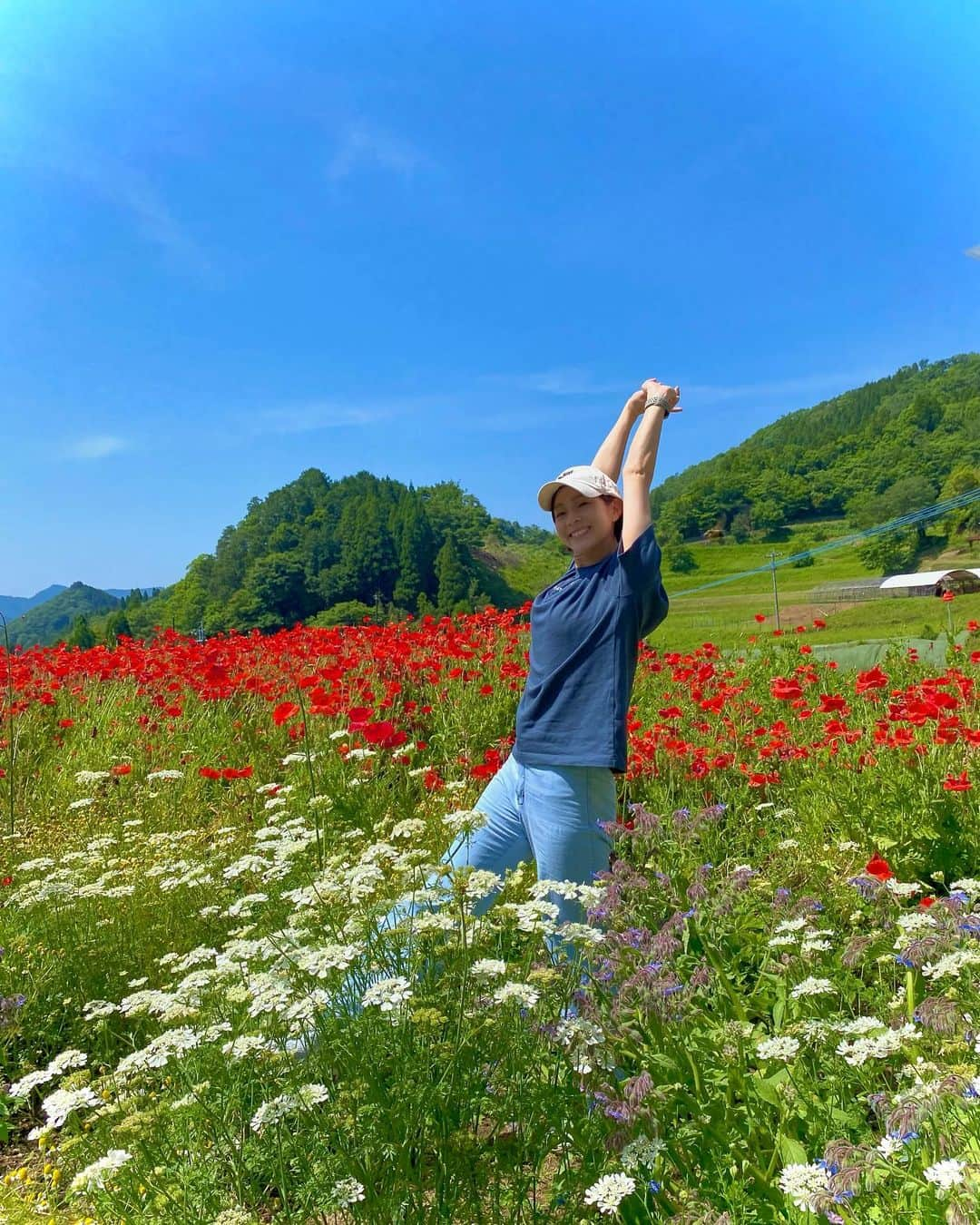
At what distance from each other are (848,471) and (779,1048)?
100 metres

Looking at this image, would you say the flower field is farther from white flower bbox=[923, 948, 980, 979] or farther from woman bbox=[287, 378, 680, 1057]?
woman bbox=[287, 378, 680, 1057]

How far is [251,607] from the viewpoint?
129 ft

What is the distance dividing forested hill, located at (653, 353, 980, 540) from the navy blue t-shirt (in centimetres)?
8346

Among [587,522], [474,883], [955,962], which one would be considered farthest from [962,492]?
[474,883]

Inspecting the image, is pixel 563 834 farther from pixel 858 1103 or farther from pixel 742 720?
pixel 742 720

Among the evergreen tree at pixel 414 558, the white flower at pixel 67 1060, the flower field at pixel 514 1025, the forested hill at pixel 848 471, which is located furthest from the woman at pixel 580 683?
the forested hill at pixel 848 471

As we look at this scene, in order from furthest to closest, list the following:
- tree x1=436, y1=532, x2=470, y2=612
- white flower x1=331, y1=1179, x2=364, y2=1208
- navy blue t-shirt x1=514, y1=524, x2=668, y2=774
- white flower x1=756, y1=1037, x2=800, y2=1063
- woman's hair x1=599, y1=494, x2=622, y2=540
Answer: tree x1=436, y1=532, x2=470, y2=612
woman's hair x1=599, y1=494, x2=622, y2=540
navy blue t-shirt x1=514, y1=524, x2=668, y2=774
white flower x1=756, y1=1037, x2=800, y2=1063
white flower x1=331, y1=1179, x2=364, y2=1208

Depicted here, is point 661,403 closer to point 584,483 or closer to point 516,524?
point 584,483

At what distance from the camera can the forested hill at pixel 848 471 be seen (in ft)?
283

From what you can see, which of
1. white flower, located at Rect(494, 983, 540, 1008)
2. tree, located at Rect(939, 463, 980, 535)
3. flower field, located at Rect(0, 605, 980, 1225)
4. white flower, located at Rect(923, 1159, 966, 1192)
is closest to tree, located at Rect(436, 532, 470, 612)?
tree, located at Rect(939, 463, 980, 535)

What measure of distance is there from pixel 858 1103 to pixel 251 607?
130ft

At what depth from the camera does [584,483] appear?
2.70 meters

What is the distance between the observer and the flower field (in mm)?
1538

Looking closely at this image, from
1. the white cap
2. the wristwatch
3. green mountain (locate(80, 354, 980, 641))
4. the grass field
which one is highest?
green mountain (locate(80, 354, 980, 641))
